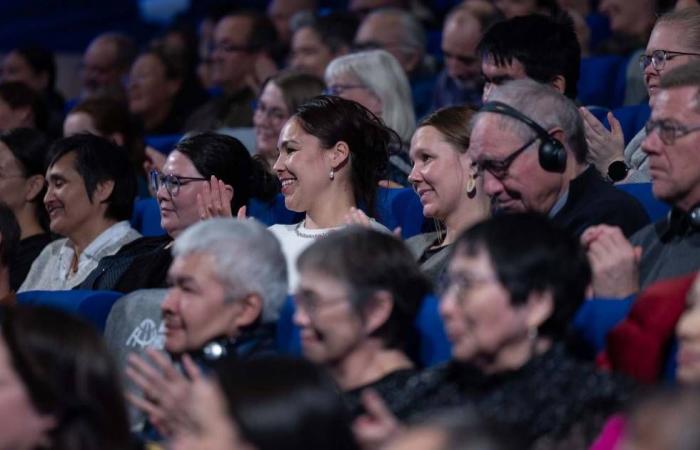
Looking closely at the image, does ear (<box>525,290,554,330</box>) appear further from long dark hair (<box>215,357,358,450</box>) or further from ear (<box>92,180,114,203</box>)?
ear (<box>92,180,114,203</box>)

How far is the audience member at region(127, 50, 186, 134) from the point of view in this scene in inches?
224

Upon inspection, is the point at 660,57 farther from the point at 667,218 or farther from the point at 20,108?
the point at 20,108

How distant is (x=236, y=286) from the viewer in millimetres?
2629

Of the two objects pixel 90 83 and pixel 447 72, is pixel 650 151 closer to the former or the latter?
pixel 447 72

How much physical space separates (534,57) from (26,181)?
1.68 meters

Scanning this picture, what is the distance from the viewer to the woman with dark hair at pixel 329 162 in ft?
11.2

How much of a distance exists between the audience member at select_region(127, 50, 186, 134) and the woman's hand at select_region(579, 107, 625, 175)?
253 centimetres

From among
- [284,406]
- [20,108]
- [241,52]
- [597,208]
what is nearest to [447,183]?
[597,208]

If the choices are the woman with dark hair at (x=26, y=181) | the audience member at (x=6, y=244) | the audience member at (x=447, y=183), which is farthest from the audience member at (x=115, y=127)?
the audience member at (x=447, y=183)

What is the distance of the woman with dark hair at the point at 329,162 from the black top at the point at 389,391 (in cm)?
102

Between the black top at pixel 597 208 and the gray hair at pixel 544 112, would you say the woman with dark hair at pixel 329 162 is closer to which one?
the gray hair at pixel 544 112

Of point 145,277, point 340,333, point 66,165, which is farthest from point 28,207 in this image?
point 340,333

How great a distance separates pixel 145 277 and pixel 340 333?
121cm

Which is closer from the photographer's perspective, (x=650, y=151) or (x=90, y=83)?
(x=650, y=151)
